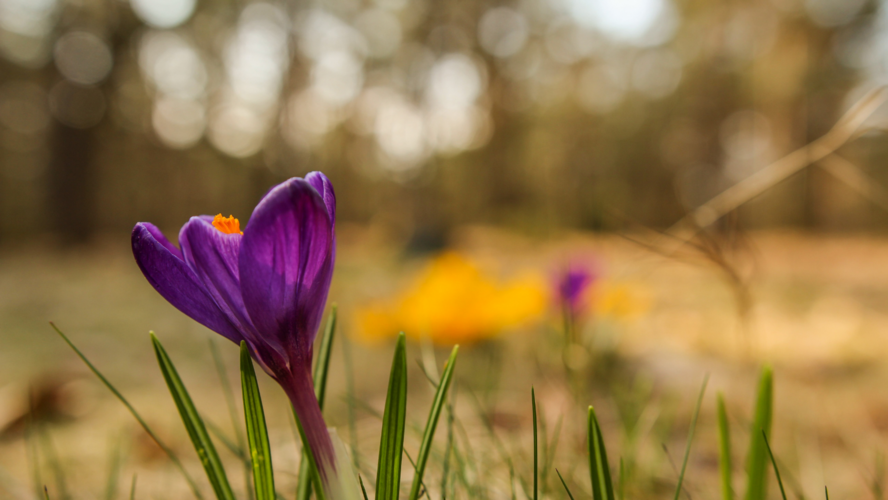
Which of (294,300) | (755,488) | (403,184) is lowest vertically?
(755,488)

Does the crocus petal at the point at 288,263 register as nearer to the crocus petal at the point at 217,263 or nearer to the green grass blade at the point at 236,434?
the crocus petal at the point at 217,263

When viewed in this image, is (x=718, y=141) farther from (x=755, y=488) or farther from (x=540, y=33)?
(x=755, y=488)

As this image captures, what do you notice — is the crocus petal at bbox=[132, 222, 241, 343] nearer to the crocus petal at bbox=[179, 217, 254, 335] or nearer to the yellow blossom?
the crocus petal at bbox=[179, 217, 254, 335]

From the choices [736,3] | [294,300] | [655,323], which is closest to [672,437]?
[294,300]

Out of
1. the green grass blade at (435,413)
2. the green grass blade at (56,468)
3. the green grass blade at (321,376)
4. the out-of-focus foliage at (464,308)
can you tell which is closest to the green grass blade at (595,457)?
the green grass blade at (435,413)

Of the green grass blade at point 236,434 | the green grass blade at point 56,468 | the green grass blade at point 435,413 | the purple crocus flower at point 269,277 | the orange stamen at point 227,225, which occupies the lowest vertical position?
the green grass blade at point 56,468

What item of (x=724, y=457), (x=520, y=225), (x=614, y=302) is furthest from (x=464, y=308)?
(x=520, y=225)

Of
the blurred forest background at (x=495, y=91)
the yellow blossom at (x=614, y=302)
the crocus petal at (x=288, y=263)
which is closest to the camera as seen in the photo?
the crocus petal at (x=288, y=263)

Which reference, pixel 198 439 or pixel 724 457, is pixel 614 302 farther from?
pixel 198 439
